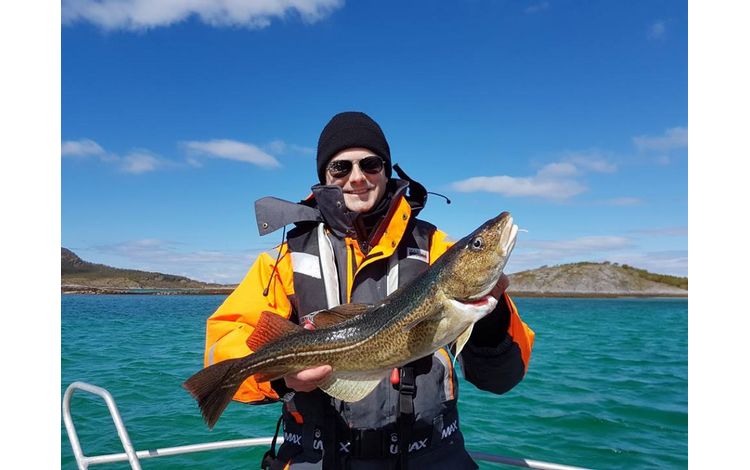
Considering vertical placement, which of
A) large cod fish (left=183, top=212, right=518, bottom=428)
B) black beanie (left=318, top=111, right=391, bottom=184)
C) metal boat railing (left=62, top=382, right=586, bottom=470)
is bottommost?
metal boat railing (left=62, top=382, right=586, bottom=470)

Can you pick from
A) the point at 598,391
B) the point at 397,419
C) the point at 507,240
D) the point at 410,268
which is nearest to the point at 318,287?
the point at 410,268

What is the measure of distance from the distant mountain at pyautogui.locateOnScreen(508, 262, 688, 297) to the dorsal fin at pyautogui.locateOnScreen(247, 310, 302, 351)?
109781 millimetres

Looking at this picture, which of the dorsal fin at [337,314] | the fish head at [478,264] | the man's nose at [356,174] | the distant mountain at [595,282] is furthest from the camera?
the distant mountain at [595,282]

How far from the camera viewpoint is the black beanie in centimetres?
425

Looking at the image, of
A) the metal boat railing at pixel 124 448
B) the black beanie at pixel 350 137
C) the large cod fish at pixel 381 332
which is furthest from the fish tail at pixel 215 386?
the black beanie at pixel 350 137

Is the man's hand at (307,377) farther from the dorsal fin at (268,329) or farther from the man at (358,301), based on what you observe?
the dorsal fin at (268,329)

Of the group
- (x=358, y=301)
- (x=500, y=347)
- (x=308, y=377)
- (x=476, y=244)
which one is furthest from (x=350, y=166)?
(x=500, y=347)

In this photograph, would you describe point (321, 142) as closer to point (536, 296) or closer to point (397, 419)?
point (397, 419)

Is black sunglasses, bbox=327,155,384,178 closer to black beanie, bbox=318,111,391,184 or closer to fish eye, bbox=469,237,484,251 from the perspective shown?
black beanie, bbox=318,111,391,184

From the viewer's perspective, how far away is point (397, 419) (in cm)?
364

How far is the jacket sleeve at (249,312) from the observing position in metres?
3.58

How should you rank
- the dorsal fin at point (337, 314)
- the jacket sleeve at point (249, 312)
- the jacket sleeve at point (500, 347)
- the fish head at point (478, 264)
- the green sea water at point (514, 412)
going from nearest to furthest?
1. the fish head at point (478, 264)
2. the dorsal fin at point (337, 314)
3. the jacket sleeve at point (249, 312)
4. the jacket sleeve at point (500, 347)
5. the green sea water at point (514, 412)

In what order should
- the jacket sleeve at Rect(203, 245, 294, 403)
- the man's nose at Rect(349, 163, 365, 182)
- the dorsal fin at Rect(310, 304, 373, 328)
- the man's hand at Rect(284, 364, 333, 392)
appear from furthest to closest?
the man's nose at Rect(349, 163, 365, 182) → the jacket sleeve at Rect(203, 245, 294, 403) → the dorsal fin at Rect(310, 304, 373, 328) → the man's hand at Rect(284, 364, 333, 392)

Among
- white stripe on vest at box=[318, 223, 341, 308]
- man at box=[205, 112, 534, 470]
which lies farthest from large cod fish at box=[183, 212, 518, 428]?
white stripe on vest at box=[318, 223, 341, 308]
